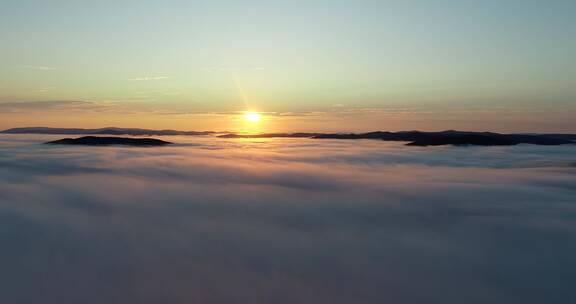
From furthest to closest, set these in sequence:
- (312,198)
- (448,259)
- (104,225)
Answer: (312,198), (104,225), (448,259)

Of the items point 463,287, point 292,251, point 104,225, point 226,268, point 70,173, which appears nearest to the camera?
point 463,287

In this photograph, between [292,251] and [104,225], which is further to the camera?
[104,225]

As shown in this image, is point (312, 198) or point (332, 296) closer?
point (332, 296)

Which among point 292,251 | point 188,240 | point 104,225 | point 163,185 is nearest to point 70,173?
point 163,185

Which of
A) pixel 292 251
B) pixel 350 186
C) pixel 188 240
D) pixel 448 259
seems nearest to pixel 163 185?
pixel 350 186

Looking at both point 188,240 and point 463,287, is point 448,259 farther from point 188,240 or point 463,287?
point 188,240

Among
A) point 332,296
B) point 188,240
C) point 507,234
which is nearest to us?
point 332,296

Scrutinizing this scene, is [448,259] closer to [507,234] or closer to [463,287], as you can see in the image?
[463,287]

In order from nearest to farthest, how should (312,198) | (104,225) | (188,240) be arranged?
(188,240) → (104,225) → (312,198)
